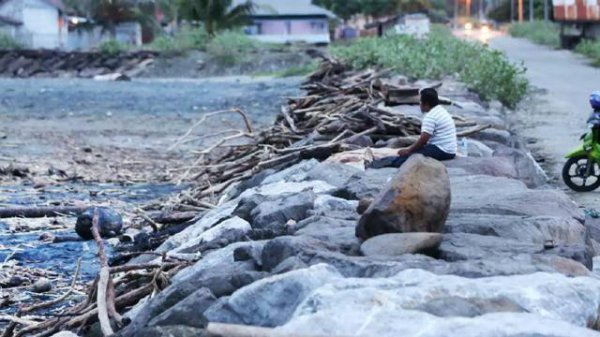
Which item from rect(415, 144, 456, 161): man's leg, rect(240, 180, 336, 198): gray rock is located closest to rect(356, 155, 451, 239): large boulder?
rect(240, 180, 336, 198): gray rock

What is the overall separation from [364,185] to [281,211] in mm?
984

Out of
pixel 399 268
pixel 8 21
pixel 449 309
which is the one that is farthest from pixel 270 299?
pixel 8 21

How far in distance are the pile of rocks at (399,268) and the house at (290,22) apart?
71829 mm

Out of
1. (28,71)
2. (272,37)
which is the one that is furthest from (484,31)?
(28,71)

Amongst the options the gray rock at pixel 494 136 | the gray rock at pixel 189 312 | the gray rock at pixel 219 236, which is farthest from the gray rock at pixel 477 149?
the gray rock at pixel 189 312

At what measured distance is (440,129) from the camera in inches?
452

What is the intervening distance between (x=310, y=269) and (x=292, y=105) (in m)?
13.9

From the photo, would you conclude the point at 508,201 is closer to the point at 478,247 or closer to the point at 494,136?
the point at 478,247

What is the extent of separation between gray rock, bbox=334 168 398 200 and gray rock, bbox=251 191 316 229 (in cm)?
37

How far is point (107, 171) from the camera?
67.2 feet

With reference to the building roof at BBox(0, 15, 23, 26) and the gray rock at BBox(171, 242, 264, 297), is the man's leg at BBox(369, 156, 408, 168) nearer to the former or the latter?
the gray rock at BBox(171, 242, 264, 297)

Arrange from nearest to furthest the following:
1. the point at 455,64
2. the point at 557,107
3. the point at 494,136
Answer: the point at 494,136, the point at 557,107, the point at 455,64

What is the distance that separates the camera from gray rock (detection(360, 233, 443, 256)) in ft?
22.7

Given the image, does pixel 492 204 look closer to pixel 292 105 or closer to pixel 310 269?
pixel 310 269
